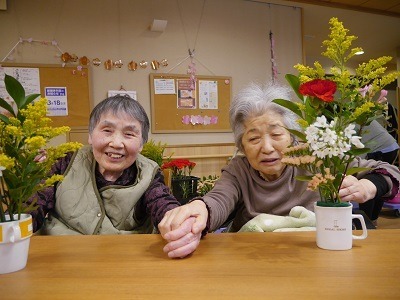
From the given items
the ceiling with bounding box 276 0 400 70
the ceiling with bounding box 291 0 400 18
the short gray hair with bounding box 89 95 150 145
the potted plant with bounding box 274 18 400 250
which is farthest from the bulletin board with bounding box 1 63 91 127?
the potted plant with bounding box 274 18 400 250

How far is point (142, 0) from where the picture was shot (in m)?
3.88

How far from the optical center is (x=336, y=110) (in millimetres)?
817

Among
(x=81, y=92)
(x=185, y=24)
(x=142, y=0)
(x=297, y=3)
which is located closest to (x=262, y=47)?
(x=297, y=3)

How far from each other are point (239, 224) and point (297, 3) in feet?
13.0

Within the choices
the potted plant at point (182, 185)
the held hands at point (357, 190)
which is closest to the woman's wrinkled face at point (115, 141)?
the held hands at point (357, 190)

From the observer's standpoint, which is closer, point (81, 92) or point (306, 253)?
point (306, 253)

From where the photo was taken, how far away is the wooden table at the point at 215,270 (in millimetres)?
626

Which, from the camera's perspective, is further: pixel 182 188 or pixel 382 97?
pixel 182 188

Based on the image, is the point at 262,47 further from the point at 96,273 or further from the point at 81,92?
the point at 96,273

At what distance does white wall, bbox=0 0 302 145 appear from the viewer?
3516 mm

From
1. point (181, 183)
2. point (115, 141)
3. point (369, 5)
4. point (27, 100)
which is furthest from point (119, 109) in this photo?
point (369, 5)

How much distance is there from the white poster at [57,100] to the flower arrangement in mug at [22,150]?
9.99 feet

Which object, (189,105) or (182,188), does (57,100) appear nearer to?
(189,105)

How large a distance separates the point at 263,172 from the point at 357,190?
0.37 metres
